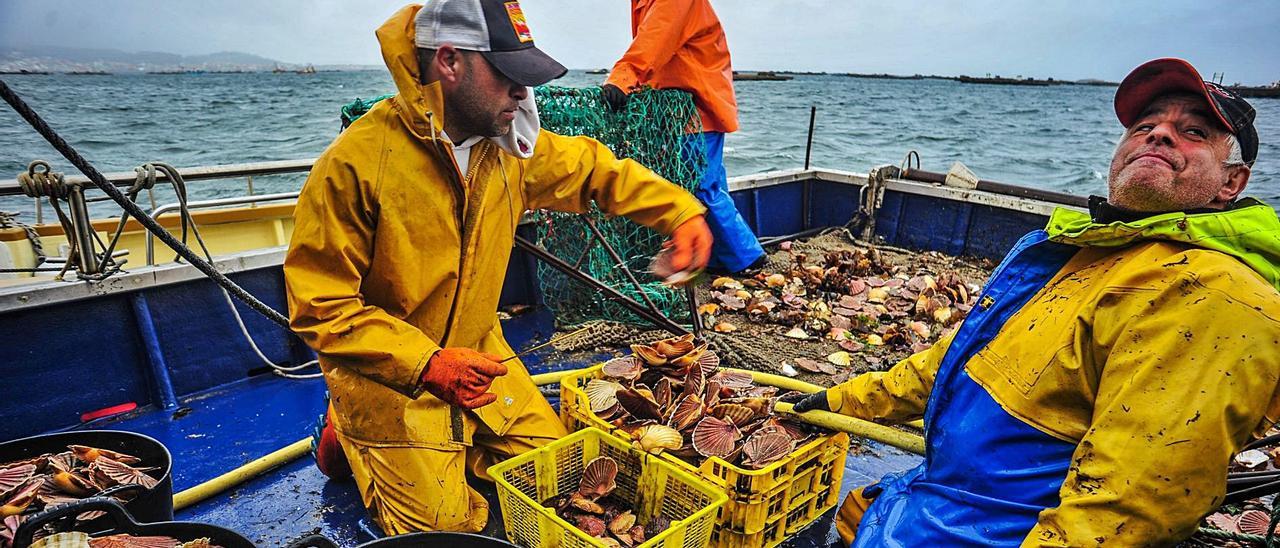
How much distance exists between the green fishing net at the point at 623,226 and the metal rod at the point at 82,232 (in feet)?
8.05

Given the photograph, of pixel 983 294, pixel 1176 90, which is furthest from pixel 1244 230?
pixel 983 294

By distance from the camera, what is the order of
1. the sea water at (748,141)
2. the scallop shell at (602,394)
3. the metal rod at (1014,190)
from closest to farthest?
the scallop shell at (602,394) → the metal rod at (1014,190) → the sea water at (748,141)

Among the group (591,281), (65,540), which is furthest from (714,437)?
(65,540)

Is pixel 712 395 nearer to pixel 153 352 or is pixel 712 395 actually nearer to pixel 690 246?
pixel 690 246

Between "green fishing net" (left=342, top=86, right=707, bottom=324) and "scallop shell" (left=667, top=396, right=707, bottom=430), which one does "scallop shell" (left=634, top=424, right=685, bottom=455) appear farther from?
"green fishing net" (left=342, top=86, right=707, bottom=324)

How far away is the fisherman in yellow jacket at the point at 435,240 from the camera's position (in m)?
2.21

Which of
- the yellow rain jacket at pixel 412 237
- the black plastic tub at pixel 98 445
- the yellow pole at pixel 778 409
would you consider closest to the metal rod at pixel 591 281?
the yellow pole at pixel 778 409

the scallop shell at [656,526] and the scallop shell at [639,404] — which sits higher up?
the scallop shell at [639,404]

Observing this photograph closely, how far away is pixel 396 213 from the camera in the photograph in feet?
7.61

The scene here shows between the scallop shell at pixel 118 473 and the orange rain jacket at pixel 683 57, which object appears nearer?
the scallop shell at pixel 118 473

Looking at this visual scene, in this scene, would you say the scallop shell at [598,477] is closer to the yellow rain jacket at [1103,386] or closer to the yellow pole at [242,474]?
the yellow rain jacket at [1103,386]

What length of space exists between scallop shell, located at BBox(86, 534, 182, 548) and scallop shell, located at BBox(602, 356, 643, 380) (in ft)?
5.35

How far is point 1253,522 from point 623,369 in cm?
246

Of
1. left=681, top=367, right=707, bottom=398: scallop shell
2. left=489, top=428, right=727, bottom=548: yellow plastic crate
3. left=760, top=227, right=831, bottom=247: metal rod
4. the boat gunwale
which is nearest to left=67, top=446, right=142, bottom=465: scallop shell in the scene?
the boat gunwale
